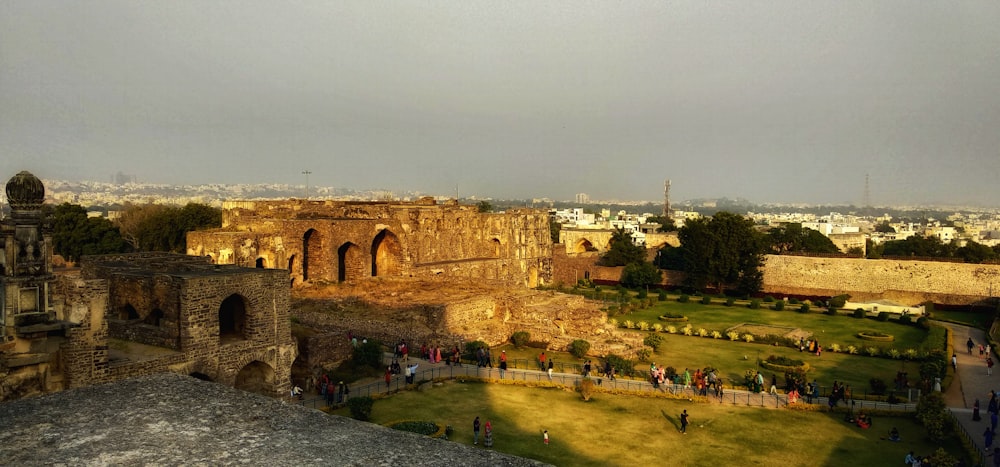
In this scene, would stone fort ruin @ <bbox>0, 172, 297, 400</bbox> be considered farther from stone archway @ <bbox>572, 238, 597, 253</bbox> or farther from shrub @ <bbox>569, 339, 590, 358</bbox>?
stone archway @ <bbox>572, 238, 597, 253</bbox>

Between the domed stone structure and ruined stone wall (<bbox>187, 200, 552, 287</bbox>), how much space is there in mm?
17026

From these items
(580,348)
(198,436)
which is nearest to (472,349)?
(580,348)

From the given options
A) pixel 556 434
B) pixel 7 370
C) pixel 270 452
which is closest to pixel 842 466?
pixel 556 434

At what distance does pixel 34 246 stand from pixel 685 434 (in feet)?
44.2

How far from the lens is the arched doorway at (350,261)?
3450 centimetres

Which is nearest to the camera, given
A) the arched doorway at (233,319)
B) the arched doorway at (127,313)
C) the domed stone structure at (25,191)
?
the domed stone structure at (25,191)

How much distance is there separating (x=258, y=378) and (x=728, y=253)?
32696 millimetres

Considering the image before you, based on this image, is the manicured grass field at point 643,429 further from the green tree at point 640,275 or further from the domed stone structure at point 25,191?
the green tree at point 640,275

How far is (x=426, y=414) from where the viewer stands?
1730cm

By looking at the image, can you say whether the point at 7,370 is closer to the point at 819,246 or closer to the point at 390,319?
the point at 390,319

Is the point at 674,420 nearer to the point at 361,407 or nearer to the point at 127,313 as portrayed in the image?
the point at 361,407

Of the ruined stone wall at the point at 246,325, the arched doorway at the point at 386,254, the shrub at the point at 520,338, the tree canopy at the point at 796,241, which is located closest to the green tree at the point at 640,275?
the tree canopy at the point at 796,241

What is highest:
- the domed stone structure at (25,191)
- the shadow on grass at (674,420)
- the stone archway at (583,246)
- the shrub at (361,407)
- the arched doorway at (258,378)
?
the domed stone structure at (25,191)

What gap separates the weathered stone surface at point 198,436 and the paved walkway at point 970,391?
1512 cm
